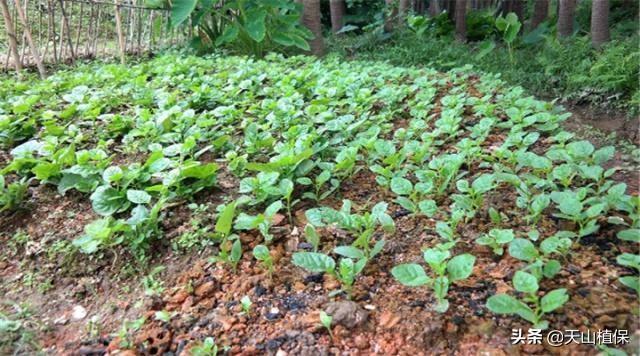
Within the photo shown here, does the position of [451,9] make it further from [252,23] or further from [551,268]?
[551,268]

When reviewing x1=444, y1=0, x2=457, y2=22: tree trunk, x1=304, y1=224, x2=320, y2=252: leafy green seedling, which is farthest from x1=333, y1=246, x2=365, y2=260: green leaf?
x1=444, y1=0, x2=457, y2=22: tree trunk

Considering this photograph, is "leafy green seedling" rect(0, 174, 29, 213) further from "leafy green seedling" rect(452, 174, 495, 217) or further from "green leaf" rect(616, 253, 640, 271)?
"green leaf" rect(616, 253, 640, 271)

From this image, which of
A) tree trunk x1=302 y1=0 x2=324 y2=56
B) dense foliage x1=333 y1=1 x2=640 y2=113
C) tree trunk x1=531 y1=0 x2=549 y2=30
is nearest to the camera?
dense foliage x1=333 y1=1 x2=640 y2=113

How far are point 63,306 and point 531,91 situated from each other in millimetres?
4090

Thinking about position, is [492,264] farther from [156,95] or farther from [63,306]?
[156,95]

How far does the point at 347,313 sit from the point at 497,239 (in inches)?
22.6

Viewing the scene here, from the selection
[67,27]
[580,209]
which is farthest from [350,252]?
[67,27]

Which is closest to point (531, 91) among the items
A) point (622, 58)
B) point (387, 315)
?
point (622, 58)

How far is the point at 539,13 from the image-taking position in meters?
6.78

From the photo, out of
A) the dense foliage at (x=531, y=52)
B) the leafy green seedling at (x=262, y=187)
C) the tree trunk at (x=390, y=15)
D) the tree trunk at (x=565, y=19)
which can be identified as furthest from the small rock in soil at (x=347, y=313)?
the tree trunk at (x=390, y=15)

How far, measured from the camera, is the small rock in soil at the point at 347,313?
153 centimetres

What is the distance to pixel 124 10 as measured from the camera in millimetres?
7918

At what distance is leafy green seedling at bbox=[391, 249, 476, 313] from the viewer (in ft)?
5.02

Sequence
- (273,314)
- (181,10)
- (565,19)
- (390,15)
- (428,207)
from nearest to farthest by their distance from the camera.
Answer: (273,314), (428,207), (565,19), (181,10), (390,15)
